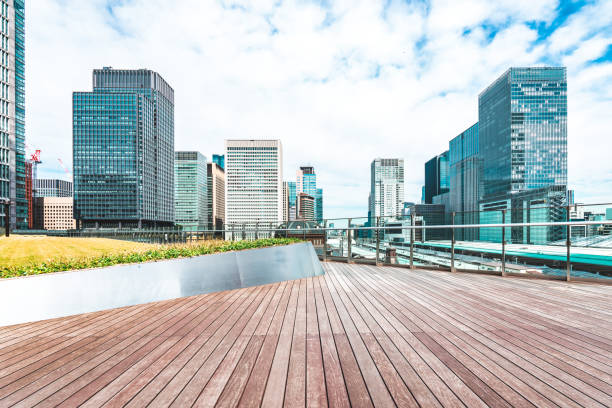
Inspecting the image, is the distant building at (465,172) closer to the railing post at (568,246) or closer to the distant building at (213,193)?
the railing post at (568,246)

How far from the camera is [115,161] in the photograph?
3780 inches

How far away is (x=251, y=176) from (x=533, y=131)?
124615 millimetres

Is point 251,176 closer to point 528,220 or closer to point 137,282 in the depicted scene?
point 528,220

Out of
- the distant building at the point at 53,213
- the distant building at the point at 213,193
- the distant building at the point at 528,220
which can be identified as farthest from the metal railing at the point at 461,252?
the distant building at the point at 213,193

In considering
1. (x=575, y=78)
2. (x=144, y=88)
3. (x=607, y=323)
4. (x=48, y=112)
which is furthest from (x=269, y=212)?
(x=607, y=323)

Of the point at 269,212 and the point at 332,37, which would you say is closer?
the point at 332,37

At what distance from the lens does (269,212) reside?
15138 cm

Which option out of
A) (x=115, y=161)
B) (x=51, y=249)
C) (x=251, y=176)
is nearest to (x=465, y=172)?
(x=251, y=176)

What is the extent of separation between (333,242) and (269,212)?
145 metres

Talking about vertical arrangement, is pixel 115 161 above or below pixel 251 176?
below

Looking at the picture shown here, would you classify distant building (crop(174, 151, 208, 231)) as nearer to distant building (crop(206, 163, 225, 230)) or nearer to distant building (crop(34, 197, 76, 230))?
distant building (crop(206, 163, 225, 230))

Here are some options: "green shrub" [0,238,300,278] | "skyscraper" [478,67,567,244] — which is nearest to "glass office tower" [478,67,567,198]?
"skyscraper" [478,67,567,244]

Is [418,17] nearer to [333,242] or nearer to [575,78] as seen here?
[333,242]

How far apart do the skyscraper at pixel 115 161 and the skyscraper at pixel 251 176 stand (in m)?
46.0
